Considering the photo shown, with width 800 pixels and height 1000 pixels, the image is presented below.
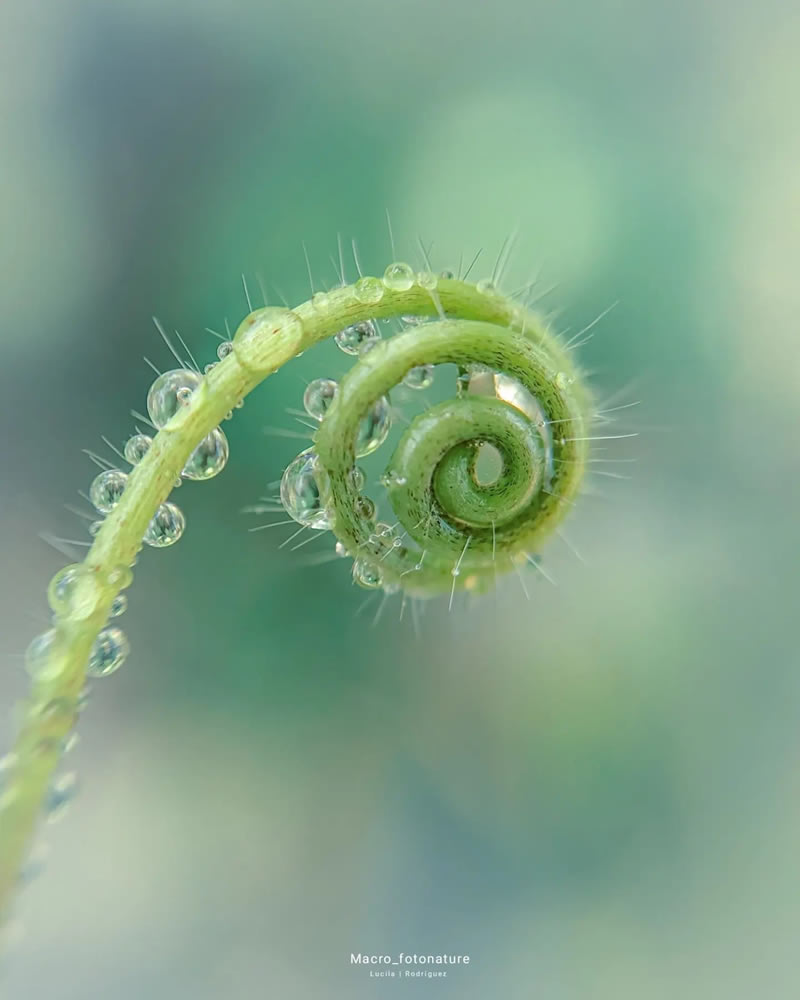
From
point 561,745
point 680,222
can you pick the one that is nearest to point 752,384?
point 680,222

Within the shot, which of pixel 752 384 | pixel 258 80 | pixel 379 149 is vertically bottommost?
pixel 752 384

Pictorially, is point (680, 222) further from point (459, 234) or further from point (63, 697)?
point (63, 697)

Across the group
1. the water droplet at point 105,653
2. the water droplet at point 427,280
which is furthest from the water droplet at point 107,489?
the water droplet at point 427,280

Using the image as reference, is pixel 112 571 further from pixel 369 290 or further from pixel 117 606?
pixel 369 290

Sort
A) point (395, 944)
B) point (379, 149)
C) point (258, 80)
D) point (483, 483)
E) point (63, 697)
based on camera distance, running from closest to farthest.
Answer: point (63, 697) → point (483, 483) → point (395, 944) → point (379, 149) → point (258, 80)

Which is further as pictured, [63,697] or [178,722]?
[178,722]

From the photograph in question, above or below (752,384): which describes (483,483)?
below

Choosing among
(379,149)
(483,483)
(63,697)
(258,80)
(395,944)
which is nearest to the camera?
(63,697)
